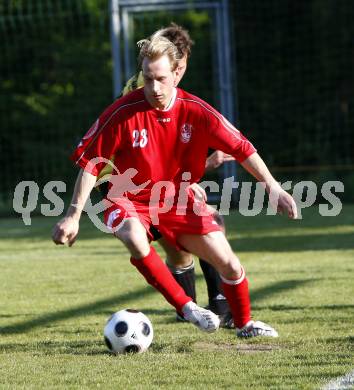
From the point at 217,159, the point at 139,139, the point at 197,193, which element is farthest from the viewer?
the point at 217,159

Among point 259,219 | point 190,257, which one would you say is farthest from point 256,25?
point 190,257

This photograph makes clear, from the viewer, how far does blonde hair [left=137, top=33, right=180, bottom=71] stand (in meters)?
5.21

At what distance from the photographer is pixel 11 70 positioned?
25156 mm

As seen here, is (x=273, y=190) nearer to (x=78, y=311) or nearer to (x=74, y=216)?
(x=74, y=216)

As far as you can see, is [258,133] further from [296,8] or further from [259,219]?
[259,219]

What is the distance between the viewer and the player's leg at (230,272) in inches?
213

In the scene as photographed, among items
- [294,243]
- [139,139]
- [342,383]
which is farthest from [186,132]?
[294,243]

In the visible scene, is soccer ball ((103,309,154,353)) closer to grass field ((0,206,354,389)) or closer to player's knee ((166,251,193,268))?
grass field ((0,206,354,389))

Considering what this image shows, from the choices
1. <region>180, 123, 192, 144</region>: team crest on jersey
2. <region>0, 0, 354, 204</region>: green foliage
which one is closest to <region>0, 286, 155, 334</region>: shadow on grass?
<region>180, 123, 192, 144</region>: team crest on jersey

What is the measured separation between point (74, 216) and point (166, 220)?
2.24 feet

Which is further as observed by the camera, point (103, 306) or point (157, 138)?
point (103, 306)

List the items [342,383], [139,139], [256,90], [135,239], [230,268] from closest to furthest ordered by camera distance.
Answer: [342,383] → [135,239] → [139,139] → [230,268] → [256,90]

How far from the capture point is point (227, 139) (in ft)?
17.6

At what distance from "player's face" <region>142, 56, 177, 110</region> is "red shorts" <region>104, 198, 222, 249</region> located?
601mm
